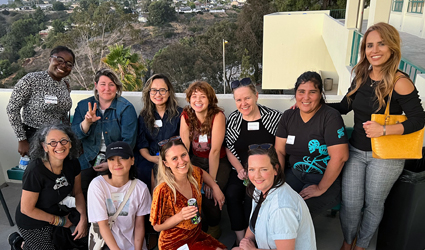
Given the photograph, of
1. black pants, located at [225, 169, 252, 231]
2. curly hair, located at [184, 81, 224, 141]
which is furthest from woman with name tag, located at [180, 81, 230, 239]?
black pants, located at [225, 169, 252, 231]

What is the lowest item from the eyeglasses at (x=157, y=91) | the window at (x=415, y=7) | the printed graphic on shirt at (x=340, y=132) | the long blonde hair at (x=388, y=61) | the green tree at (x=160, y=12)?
the printed graphic on shirt at (x=340, y=132)

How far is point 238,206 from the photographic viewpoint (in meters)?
2.54

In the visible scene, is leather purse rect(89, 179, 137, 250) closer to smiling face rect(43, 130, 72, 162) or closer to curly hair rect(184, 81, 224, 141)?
smiling face rect(43, 130, 72, 162)

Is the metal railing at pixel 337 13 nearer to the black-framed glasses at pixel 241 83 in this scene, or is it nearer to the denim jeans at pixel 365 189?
the black-framed glasses at pixel 241 83

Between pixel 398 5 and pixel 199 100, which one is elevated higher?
pixel 398 5

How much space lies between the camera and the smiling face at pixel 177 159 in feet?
7.13

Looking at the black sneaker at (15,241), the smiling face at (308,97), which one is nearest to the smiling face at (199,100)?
the smiling face at (308,97)

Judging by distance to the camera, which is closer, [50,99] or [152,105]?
[50,99]

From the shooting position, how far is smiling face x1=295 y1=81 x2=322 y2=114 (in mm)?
2285

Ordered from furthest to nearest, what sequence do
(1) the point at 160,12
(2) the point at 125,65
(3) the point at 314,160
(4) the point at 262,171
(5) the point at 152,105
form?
(1) the point at 160,12 → (2) the point at 125,65 → (5) the point at 152,105 → (3) the point at 314,160 → (4) the point at 262,171

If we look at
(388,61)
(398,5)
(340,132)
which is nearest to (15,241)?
(340,132)

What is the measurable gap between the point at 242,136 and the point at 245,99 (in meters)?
0.34

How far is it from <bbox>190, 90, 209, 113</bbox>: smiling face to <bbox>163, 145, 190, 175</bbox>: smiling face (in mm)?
631

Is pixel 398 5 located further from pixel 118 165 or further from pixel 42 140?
pixel 42 140
